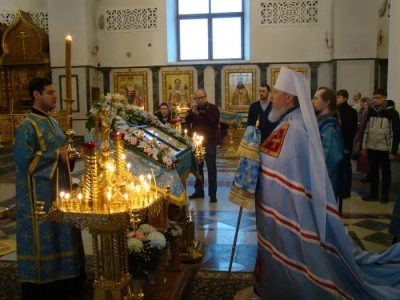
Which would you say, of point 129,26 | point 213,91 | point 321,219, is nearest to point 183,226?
point 321,219

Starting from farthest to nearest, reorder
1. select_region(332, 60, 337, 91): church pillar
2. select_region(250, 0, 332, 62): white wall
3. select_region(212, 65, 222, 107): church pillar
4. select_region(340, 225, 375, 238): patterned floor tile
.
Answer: select_region(212, 65, 222, 107): church pillar < select_region(250, 0, 332, 62): white wall < select_region(332, 60, 337, 91): church pillar < select_region(340, 225, 375, 238): patterned floor tile

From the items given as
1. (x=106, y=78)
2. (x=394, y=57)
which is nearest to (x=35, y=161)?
(x=394, y=57)

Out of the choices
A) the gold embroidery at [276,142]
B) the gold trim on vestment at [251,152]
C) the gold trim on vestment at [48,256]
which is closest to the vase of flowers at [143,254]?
the gold trim on vestment at [48,256]

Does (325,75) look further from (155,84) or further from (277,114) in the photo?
(277,114)

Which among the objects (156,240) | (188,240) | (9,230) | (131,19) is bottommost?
(9,230)

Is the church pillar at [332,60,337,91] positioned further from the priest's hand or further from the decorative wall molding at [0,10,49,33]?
the priest's hand

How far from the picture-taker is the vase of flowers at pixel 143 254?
289 centimetres

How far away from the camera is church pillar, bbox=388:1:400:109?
726 centimetres

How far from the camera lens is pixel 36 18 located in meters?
13.8

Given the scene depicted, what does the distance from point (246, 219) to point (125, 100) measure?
2.73 metres

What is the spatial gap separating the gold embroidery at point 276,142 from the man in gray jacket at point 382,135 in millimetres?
3658

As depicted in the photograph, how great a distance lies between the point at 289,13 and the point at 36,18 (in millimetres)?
7863

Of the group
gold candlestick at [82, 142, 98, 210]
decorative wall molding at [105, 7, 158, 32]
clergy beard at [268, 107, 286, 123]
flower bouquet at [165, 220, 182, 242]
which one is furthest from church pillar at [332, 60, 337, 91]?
gold candlestick at [82, 142, 98, 210]

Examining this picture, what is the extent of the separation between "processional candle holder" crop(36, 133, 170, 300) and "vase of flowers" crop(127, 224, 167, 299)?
211 mm
